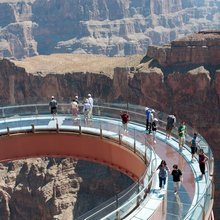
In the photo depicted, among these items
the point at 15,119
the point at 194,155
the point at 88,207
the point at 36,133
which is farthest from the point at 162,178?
the point at 88,207

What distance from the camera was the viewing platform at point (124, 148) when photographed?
19.9 metres

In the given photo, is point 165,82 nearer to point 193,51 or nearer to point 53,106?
point 193,51

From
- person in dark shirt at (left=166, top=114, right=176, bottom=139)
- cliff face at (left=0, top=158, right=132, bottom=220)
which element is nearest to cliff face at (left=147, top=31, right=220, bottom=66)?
cliff face at (left=0, top=158, right=132, bottom=220)

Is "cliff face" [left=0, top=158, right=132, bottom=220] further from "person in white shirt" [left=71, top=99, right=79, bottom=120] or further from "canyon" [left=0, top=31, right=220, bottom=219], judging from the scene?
"person in white shirt" [left=71, top=99, right=79, bottom=120]

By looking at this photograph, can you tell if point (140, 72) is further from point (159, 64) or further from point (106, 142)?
point (106, 142)

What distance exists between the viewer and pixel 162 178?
21.1 metres

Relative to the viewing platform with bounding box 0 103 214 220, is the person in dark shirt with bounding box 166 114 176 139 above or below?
above

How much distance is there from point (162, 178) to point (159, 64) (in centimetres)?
4605

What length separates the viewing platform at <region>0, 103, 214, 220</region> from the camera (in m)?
19.9

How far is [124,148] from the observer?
29078mm

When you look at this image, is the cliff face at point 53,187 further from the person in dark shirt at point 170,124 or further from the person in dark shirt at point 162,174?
the person in dark shirt at point 162,174

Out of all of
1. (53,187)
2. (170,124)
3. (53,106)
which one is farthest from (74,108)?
(53,187)

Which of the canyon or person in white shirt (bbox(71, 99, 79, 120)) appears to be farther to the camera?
the canyon

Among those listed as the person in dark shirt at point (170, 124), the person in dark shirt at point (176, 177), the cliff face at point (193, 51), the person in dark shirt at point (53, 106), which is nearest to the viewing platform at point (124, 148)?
the person in dark shirt at point (176, 177)
